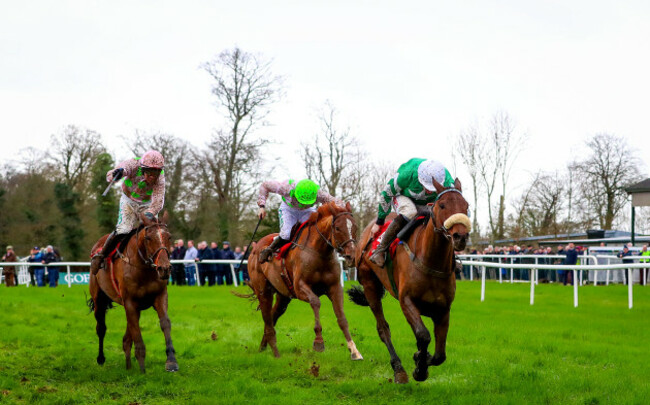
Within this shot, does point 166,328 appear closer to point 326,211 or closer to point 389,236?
point 326,211

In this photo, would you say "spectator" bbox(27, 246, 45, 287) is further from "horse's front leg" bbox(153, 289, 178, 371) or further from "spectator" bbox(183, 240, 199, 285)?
"horse's front leg" bbox(153, 289, 178, 371)

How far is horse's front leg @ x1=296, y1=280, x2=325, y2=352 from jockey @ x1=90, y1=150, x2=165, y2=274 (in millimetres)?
2110

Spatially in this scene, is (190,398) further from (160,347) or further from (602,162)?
(602,162)

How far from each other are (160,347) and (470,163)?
30.5 metres

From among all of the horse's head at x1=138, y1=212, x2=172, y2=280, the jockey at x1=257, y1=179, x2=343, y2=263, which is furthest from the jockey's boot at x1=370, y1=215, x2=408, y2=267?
the jockey at x1=257, y1=179, x2=343, y2=263

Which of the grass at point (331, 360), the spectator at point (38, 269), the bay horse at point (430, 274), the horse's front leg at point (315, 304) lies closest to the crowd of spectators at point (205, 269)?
the spectator at point (38, 269)

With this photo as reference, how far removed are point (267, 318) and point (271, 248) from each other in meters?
1.00

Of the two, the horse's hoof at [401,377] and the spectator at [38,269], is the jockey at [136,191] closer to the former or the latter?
the horse's hoof at [401,377]

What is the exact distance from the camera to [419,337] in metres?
6.16

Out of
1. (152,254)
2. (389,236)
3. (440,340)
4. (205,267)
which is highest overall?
(389,236)


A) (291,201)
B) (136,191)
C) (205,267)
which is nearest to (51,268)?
(205,267)

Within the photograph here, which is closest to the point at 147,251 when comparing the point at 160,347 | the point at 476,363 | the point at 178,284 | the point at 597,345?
the point at 160,347

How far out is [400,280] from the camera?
6703 mm

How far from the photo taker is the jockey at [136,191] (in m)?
8.14
